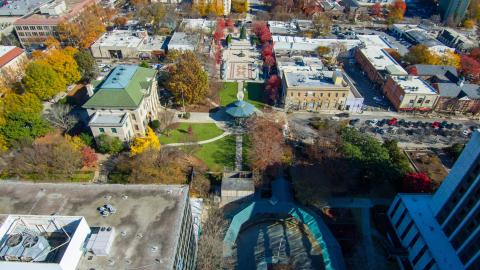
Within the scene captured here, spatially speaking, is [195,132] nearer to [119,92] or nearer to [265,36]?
[119,92]

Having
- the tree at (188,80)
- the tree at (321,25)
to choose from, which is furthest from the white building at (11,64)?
the tree at (321,25)

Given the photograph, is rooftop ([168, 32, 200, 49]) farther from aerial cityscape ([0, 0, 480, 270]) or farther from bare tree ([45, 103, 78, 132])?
bare tree ([45, 103, 78, 132])

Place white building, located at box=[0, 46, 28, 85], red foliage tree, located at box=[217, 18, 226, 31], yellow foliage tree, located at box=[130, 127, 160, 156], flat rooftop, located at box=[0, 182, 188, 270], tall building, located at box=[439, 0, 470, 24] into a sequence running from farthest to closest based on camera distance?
tall building, located at box=[439, 0, 470, 24]
red foliage tree, located at box=[217, 18, 226, 31]
white building, located at box=[0, 46, 28, 85]
yellow foliage tree, located at box=[130, 127, 160, 156]
flat rooftop, located at box=[0, 182, 188, 270]

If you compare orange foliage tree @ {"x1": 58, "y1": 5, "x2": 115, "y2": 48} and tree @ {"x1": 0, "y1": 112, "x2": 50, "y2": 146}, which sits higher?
orange foliage tree @ {"x1": 58, "y1": 5, "x2": 115, "y2": 48}

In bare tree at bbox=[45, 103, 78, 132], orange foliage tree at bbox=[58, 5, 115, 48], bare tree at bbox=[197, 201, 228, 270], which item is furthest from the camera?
orange foliage tree at bbox=[58, 5, 115, 48]

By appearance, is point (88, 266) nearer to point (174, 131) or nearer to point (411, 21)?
point (174, 131)

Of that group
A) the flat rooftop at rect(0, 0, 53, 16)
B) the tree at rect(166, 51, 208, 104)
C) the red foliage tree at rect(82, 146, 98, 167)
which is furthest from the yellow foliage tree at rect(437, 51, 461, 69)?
the flat rooftop at rect(0, 0, 53, 16)
